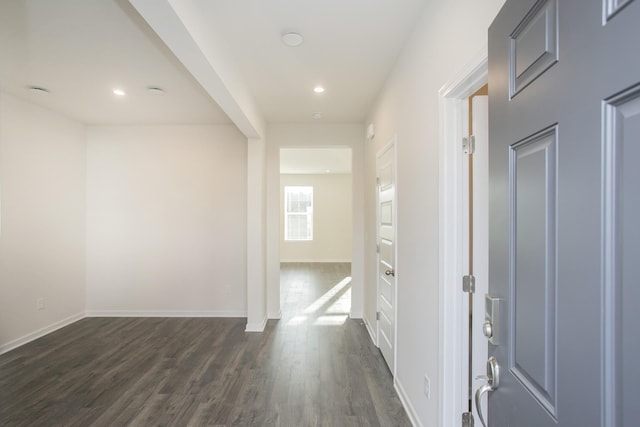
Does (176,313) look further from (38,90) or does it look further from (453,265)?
(453,265)

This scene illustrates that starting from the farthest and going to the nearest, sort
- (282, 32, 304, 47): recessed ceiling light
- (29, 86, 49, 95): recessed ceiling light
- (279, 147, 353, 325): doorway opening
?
1. (279, 147, 353, 325): doorway opening
2. (29, 86, 49, 95): recessed ceiling light
3. (282, 32, 304, 47): recessed ceiling light

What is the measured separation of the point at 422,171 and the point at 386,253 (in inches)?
47.3

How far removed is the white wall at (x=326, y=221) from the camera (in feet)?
30.9

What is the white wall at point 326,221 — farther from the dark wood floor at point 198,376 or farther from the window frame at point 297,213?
the dark wood floor at point 198,376

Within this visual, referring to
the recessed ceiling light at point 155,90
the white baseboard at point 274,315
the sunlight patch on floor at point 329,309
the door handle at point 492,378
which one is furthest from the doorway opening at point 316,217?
the door handle at point 492,378

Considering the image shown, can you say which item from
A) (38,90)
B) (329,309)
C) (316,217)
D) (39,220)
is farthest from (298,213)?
(38,90)

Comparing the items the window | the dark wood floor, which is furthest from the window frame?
the dark wood floor

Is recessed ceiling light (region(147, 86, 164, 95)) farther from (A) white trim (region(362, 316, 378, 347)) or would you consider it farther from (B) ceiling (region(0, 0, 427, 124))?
(A) white trim (region(362, 316, 378, 347))

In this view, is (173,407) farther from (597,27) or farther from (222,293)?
(597,27)

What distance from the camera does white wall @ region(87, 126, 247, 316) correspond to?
439cm

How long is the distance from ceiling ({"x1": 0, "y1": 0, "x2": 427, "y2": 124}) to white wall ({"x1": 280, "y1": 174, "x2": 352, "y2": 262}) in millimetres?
5585

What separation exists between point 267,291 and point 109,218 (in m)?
2.45

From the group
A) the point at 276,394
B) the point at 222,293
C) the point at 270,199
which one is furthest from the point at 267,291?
the point at 276,394

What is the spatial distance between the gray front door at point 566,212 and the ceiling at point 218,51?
152cm
